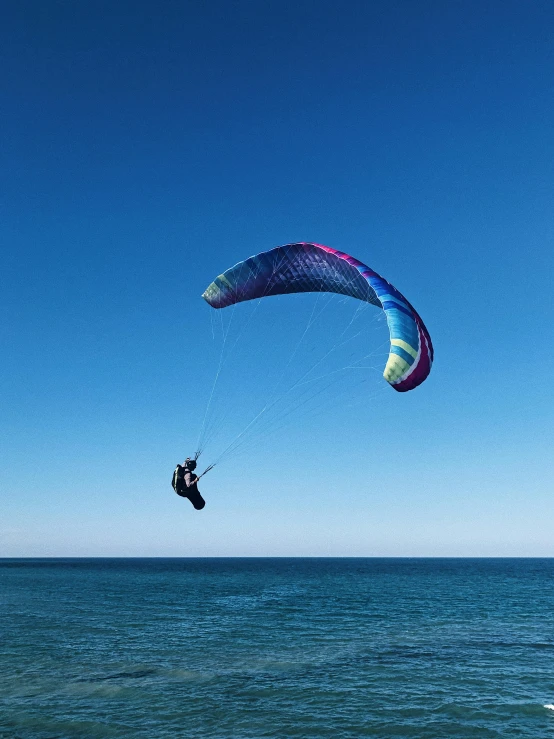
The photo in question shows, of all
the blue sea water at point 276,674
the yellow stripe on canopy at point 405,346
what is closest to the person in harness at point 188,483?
the blue sea water at point 276,674

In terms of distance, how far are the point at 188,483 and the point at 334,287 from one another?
9129 mm

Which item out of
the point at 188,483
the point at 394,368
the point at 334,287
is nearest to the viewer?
the point at 394,368

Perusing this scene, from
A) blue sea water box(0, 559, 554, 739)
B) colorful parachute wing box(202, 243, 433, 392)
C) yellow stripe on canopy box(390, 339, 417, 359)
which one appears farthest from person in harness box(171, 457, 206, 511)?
yellow stripe on canopy box(390, 339, 417, 359)

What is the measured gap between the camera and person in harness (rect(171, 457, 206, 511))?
17062mm

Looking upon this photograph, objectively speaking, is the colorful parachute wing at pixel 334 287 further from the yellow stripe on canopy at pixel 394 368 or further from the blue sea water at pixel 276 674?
the blue sea water at pixel 276 674

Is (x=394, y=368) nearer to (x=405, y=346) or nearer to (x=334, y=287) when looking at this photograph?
(x=405, y=346)

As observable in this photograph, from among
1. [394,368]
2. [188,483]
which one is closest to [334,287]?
[394,368]

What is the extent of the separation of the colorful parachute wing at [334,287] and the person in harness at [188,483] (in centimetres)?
687

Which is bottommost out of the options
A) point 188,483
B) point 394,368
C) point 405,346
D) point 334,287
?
point 188,483

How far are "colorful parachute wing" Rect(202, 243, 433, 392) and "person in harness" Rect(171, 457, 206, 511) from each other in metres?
6.87

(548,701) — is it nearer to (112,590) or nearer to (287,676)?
(287,676)

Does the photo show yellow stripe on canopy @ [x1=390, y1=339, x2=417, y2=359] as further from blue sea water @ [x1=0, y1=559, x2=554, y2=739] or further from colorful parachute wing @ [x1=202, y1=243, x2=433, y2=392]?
blue sea water @ [x1=0, y1=559, x2=554, y2=739]

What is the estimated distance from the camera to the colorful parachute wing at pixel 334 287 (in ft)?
54.3

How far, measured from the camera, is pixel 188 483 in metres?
17.0
